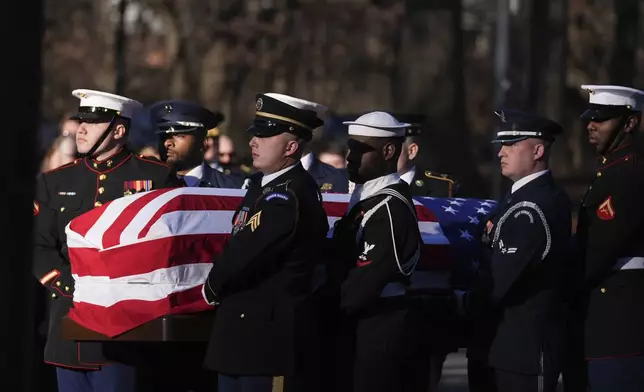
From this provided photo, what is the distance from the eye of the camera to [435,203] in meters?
8.21

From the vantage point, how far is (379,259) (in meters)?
6.85

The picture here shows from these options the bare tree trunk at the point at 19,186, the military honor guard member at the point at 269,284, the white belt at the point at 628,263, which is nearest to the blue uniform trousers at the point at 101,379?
the military honor guard member at the point at 269,284

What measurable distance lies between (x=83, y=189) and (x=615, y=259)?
2.36 metres

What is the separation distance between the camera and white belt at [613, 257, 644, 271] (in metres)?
7.37

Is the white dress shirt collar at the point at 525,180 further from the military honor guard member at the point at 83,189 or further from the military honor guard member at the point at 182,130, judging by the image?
the military honor guard member at the point at 182,130

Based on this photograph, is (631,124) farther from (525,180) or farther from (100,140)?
(100,140)

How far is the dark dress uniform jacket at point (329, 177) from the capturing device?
1009cm

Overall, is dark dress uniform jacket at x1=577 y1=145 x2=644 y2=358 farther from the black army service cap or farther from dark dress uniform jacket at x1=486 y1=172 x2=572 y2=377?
the black army service cap

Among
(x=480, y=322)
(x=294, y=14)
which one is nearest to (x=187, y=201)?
(x=480, y=322)

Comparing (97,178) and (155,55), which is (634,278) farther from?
(155,55)

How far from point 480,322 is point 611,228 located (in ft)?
2.45

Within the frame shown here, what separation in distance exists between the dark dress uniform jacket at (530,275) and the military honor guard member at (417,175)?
2491 millimetres

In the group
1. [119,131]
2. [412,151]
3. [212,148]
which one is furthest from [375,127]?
[212,148]

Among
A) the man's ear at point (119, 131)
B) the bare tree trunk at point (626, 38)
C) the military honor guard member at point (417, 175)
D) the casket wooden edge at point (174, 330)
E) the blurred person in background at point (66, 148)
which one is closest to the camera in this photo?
the casket wooden edge at point (174, 330)
